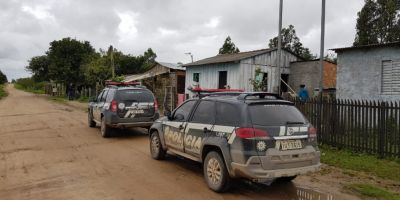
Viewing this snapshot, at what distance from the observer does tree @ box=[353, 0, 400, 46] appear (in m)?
27.7

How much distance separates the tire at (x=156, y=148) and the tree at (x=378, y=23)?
24091 mm

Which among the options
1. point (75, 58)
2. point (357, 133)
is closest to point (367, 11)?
point (357, 133)

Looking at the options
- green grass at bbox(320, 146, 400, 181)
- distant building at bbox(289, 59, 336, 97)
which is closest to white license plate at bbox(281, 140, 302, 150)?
green grass at bbox(320, 146, 400, 181)

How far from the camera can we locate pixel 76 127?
1523cm

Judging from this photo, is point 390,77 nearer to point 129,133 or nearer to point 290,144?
point 129,133

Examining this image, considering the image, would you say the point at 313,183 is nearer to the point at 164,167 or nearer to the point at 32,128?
the point at 164,167

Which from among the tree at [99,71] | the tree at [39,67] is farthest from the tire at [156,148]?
the tree at [39,67]

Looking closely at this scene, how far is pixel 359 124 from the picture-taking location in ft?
32.3

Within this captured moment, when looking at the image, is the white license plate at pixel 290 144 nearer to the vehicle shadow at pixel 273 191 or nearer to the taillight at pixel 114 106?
the vehicle shadow at pixel 273 191

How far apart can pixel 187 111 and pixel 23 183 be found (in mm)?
3261

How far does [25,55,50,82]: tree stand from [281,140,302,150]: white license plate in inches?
2003

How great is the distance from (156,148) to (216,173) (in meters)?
2.89

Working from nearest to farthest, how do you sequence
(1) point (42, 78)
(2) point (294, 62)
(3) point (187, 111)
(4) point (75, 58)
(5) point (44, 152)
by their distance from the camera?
(3) point (187, 111) → (5) point (44, 152) → (2) point (294, 62) → (4) point (75, 58) → (1) point (42, 78)

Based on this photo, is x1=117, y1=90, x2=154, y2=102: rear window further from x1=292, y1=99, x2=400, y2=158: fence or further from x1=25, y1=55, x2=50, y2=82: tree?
x1=25, y1=55, x2=50, y2=82: tree
